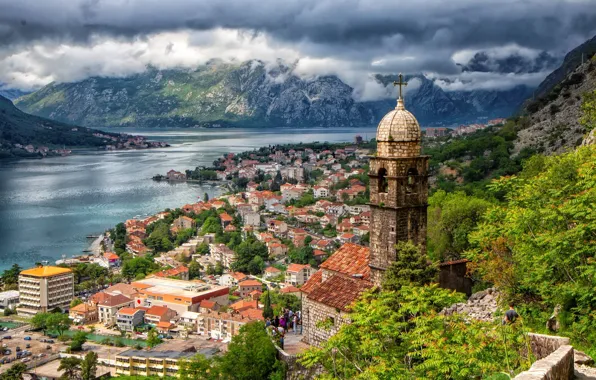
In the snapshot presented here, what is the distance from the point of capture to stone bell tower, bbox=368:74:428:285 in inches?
446

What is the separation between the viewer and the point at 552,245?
27.5 ft

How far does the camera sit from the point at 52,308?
3900 centimetres

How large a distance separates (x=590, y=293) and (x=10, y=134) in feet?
494

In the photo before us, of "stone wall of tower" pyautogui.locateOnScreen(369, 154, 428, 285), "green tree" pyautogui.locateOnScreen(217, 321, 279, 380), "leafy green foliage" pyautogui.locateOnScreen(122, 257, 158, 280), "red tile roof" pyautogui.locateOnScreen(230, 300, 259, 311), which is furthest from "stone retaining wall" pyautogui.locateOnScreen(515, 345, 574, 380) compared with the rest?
"leafy green foliage" pyautogui.locateOnScreen(122, 257, 158, 280)

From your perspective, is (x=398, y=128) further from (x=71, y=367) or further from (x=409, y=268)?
(x=71, y=367)

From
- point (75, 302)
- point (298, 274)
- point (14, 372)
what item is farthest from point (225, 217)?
point (14, 372)

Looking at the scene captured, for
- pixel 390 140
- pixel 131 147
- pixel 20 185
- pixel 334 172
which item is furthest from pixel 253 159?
pixel 390 140

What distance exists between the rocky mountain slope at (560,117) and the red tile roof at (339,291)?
71.4 ft

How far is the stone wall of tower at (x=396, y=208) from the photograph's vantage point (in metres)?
11.3

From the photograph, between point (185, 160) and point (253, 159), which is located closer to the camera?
point (253, 159)

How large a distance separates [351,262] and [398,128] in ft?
8.92

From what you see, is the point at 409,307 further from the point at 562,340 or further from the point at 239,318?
the point at 239,318

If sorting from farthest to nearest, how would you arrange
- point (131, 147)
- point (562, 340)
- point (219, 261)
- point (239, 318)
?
point (131, 147)
point (219, 261)
point (239, 318)
point (562, 340)

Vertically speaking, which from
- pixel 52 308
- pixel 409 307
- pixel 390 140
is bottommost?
pixel 52 308
